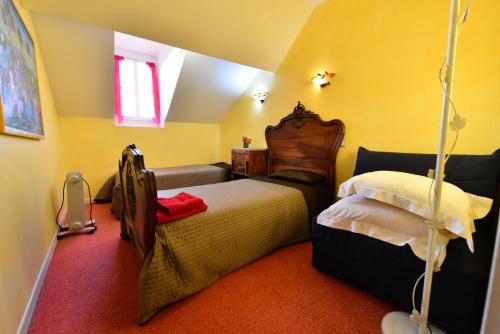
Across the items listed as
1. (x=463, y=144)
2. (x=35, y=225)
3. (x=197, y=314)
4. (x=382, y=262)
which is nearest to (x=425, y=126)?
Result: (x=463, y=144)

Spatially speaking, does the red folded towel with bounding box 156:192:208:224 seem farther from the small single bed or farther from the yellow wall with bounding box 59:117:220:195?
the yellow wall with bounding box 59:117:220:195

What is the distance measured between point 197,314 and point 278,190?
132 centimetres

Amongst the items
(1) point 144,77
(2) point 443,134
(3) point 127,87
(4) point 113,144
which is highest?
(1) point 144,77

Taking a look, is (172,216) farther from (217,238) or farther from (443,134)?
(443,134)

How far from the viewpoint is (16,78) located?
1.46 metres

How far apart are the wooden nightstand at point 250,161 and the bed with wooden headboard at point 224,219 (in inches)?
21.3

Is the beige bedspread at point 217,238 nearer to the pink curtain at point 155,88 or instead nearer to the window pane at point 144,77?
the pink curtain at point 155,88

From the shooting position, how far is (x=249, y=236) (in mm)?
1832

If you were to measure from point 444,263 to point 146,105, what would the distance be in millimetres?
4613

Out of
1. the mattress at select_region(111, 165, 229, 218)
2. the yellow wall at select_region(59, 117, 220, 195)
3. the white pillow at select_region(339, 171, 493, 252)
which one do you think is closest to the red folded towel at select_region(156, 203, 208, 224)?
the white pillow at select_region(339, 171, 493, 252)

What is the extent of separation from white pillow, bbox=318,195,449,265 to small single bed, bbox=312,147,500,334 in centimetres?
4

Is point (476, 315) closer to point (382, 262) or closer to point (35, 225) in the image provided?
point (382, 262)

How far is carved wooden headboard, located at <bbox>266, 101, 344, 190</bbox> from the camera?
2.69 meters

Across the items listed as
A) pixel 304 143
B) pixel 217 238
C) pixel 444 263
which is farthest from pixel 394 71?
pixel 217 238
